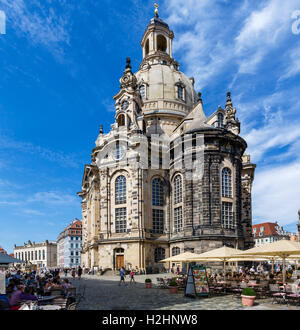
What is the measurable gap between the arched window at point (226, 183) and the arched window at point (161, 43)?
124 ft

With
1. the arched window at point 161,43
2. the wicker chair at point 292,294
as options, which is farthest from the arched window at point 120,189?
the arched window at point 161,43

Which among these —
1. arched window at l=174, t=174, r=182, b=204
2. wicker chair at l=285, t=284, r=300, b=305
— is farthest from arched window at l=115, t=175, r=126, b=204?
wicker chair at l=285, t=284, r=300, b=305

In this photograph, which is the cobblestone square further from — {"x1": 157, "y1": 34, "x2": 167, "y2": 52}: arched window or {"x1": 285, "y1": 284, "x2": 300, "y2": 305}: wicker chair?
{"x1": 157, "y1": 34, "x2": 167, "y2": 52}: arched window

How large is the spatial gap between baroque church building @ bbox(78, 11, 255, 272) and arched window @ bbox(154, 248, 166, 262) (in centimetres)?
12

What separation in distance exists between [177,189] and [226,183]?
614cm

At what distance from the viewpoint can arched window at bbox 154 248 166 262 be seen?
130 ft

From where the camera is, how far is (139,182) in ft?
129

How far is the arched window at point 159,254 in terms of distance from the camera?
3947cm

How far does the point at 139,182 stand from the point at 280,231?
241 feet

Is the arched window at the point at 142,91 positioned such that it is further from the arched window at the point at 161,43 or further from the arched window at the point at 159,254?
the arched window at the point at 159,254

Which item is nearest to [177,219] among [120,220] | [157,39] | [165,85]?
[120,220]

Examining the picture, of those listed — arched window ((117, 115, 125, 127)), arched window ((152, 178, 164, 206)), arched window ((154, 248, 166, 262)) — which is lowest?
arched window ((154, 248, 166, 262))

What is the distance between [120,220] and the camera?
132 ft
